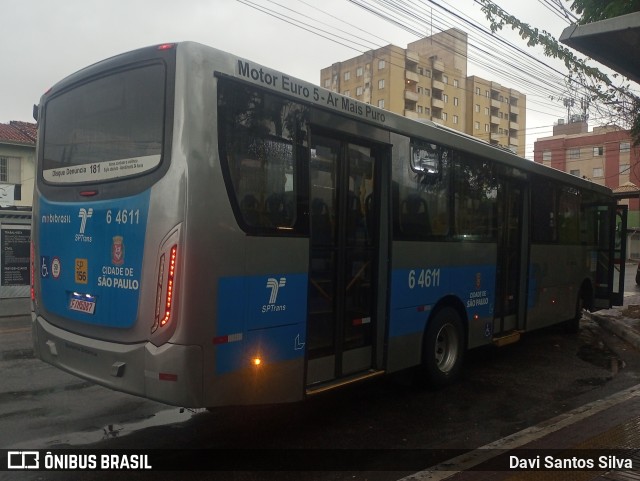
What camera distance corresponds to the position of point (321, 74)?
81.3 metres

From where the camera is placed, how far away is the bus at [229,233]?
4016 millimetres

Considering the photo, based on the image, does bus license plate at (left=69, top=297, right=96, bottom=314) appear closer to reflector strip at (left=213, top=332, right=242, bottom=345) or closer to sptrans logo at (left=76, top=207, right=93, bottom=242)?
sptrans logo at (left=76, top=207, right=93, bottom=242)

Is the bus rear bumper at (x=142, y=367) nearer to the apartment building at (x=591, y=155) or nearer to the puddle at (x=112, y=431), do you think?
the puddle at (x=112, y=431)

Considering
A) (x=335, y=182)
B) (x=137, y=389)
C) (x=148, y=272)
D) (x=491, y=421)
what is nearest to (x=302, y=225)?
(x=335, y=182)

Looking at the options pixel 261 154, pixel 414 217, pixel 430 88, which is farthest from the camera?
pixel 430 88

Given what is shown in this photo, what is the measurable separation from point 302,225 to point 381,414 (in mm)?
2552

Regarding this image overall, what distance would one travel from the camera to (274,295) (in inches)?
179

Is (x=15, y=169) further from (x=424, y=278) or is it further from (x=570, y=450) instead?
(x=570, y=450)

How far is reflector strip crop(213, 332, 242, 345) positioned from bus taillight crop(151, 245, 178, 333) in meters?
0.40

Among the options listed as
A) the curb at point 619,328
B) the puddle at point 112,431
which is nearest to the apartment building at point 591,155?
the curb at point 619,328

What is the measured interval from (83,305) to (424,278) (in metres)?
3.84

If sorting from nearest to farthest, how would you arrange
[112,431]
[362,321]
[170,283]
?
[170,283]
[112,431]
[362,321]

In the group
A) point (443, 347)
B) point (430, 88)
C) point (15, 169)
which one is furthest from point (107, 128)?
point (430, 88)

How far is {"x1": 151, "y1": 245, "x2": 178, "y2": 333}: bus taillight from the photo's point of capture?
13.0 feet
